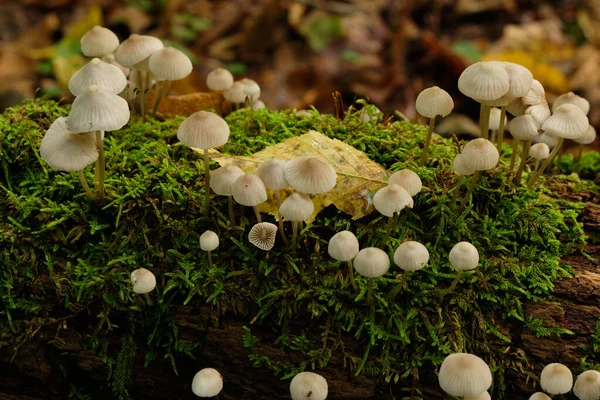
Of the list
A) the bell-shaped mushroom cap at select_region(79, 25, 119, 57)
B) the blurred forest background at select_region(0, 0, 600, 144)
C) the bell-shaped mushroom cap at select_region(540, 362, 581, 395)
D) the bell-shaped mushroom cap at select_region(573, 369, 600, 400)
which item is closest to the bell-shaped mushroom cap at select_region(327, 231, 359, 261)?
the bell-shaped mushroom cap at select_region(540, 362, 581, 395)

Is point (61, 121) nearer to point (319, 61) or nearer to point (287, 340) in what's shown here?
point (287, 340)

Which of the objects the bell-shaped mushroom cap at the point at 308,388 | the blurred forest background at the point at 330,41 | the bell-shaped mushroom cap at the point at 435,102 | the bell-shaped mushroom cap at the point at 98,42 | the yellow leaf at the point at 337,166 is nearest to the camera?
the bell-shaped mushroom cap at the point at 308,388

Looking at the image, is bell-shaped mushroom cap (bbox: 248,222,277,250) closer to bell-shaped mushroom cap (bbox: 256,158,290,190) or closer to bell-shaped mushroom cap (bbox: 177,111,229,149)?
bell-shaped mushroom cap (bbox: 256,158,290,190)

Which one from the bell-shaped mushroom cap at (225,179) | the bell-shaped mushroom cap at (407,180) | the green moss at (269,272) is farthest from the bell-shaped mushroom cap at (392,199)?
the bell-shaped mushroom cap at (225,179)

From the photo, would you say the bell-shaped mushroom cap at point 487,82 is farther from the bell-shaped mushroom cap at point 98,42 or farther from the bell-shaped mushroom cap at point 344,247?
the bell-shaped mushroom cap at point 98,42

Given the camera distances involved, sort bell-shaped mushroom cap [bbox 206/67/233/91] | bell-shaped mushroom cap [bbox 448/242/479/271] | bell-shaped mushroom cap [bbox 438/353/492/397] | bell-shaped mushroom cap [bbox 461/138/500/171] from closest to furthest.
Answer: bell-shaped mushroom cap [bbox 438/353/492/397] < bell-shaped mushroom cap [bbox 448/242/479/271] < bell-shaped mushroom cap [bbox 461/138/500/171] < bell-shaped mushroom cap [bbox 206/67/233/91]
